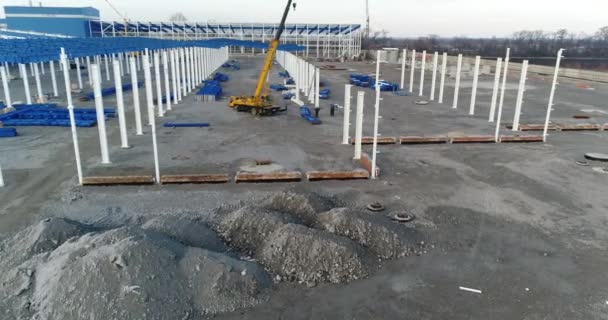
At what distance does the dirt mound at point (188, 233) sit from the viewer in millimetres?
7934

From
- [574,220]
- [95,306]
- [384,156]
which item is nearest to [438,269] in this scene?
[574,220]

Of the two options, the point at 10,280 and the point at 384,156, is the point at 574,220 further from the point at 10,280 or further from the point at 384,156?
the point at 10,280

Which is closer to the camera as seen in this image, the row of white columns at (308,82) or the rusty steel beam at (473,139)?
the rusty steel beam at (473,139)

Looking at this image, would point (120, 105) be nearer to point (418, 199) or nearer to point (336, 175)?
point (336, 175)

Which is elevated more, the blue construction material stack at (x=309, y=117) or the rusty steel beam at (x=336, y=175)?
the blue construction material stack at (x=309, y=117)

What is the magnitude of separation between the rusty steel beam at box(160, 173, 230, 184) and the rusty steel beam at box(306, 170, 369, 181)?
8.28 feet

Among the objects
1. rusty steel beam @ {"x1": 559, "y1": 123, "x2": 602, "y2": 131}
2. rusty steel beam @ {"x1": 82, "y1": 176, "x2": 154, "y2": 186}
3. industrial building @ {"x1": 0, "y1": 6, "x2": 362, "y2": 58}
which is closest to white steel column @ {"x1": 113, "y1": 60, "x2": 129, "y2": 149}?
rusty steel beam @ {"x1": 82, "y1": 176, "x2": 154, "y2": 186}

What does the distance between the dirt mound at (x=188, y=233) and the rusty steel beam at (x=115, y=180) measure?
11.1 feet

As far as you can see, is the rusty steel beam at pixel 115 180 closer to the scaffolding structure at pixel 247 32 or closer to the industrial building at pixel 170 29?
the industrial building at pixel 170 29

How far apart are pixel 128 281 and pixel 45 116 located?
16979mm

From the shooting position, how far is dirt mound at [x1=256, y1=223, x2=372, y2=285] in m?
7.28

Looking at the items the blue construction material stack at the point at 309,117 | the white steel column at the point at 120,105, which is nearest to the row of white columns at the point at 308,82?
the blue construction material stack at the point at 309,117

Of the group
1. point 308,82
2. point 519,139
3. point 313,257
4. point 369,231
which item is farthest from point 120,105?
point 519,139

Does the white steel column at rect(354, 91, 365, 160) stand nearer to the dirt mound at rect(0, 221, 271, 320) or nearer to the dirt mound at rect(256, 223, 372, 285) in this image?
the dirt mound at rect(256, 223, 372, 285)
